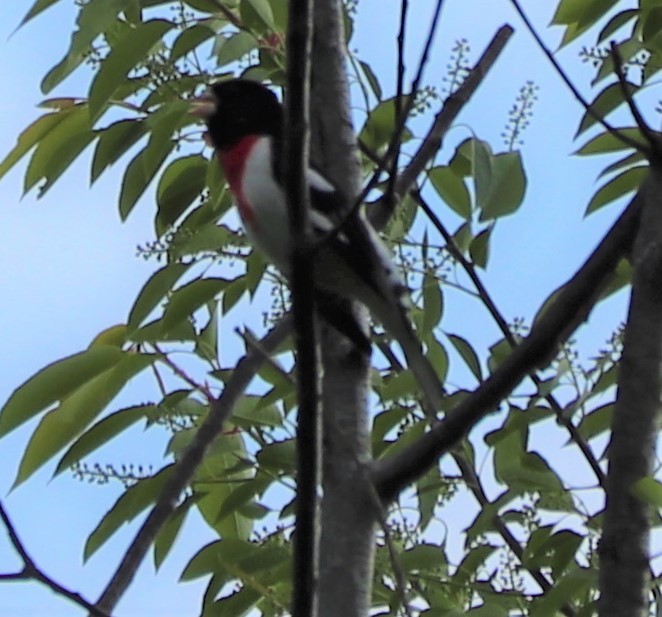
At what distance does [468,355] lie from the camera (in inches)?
85.3

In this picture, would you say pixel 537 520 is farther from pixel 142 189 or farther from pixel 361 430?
pixel 142 189

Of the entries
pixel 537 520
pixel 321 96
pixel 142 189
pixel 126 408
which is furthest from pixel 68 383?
pixel 537 520

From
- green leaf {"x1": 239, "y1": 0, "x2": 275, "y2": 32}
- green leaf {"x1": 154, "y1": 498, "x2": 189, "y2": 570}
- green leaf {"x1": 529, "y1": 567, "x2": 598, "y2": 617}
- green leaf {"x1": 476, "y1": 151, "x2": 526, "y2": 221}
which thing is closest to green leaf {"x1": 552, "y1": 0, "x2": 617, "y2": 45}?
green leaf {"x1": 476, "y1": 151, "x2": 526, "y2": 221}

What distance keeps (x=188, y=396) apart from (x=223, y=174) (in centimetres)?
44

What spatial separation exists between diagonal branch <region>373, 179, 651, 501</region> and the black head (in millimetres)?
979

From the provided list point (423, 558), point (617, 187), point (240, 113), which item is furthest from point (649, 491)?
point (240, 113)

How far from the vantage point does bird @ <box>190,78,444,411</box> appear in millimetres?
2059

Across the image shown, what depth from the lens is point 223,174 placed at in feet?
7.86

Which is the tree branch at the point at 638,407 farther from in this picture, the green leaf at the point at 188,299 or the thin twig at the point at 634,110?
the green leaf at the point at 188,299

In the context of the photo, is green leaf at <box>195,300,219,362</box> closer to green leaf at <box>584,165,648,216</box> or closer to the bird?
the bird

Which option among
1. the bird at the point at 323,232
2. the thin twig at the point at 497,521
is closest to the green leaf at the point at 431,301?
the bird at the point at 323,232

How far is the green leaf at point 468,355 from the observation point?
2.16 meters

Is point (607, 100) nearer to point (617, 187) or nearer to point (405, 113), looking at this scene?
point (617, 187)

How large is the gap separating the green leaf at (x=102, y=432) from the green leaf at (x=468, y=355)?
1.51ft
